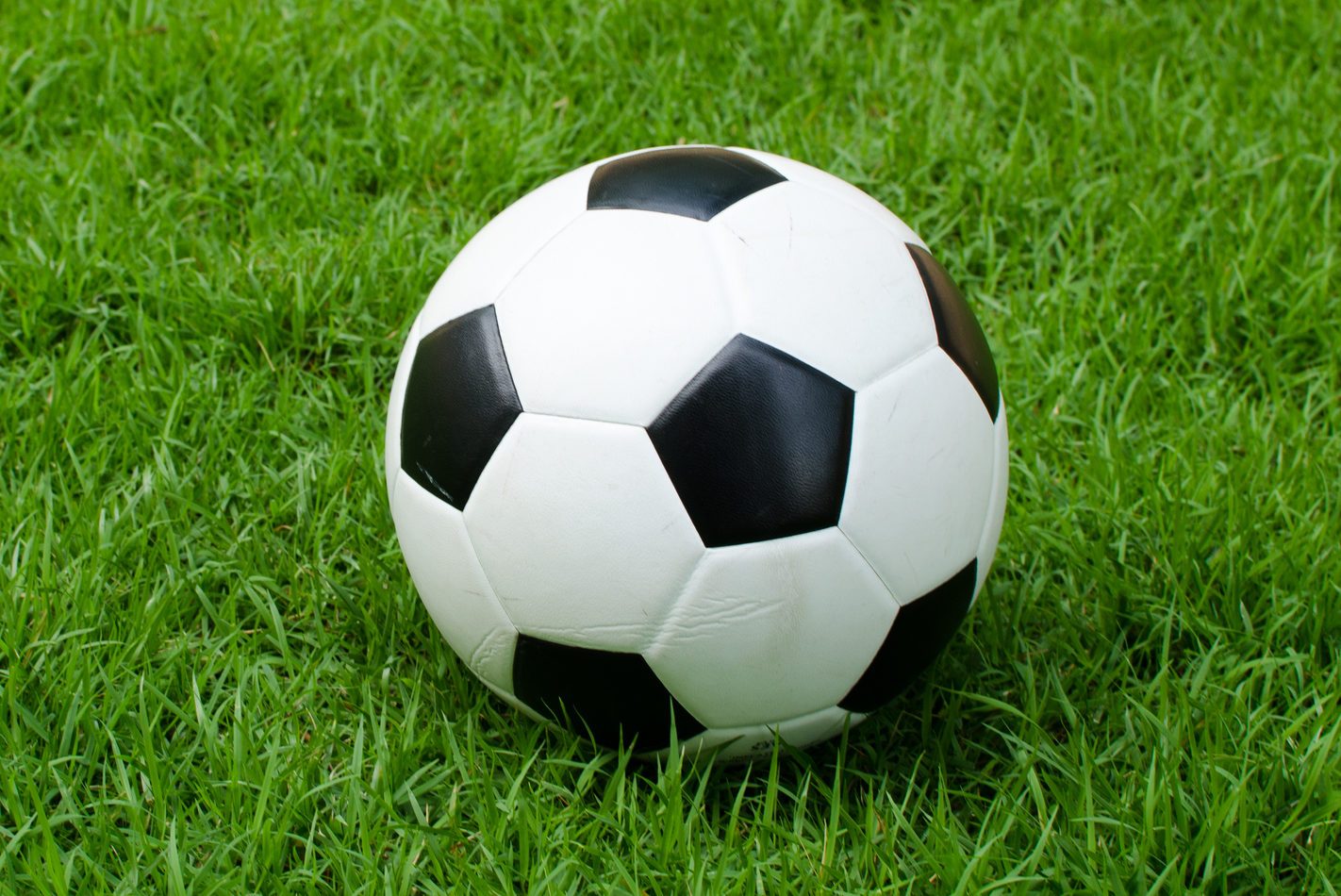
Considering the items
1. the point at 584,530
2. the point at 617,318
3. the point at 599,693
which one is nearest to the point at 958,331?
the point at 617,318

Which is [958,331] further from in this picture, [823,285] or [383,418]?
[383,418]

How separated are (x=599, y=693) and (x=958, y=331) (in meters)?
0.80

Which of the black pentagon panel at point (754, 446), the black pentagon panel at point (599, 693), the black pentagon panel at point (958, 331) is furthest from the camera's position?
the black pentagon panel at point (958, 331)

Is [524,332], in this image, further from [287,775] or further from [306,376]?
[306,376]

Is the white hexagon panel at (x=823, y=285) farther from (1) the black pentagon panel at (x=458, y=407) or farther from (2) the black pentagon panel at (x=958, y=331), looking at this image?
(1) the black pentagon panel at (x=458, y=407)

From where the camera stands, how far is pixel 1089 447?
2707 millimetres

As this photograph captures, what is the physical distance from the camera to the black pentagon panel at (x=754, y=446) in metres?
1.71

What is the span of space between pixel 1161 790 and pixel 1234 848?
135 millimetres

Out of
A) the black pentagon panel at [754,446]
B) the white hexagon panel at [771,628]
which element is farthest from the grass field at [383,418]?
the black pentagon panel at [754,446]

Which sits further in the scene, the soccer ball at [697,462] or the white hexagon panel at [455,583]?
the white hexagon panel at [455,583]

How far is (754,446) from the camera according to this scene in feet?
5.64

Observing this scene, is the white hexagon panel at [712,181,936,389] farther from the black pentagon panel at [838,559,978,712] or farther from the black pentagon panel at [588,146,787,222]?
the black pentagon panel at [838,559,978,712]

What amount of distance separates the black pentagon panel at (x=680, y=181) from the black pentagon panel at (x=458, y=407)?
0.95 feet

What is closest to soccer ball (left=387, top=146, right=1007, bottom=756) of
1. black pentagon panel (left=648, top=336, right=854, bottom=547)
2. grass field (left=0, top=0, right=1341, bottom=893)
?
black pentagon panel (left=648, top=336, right=854, bottom=547)
